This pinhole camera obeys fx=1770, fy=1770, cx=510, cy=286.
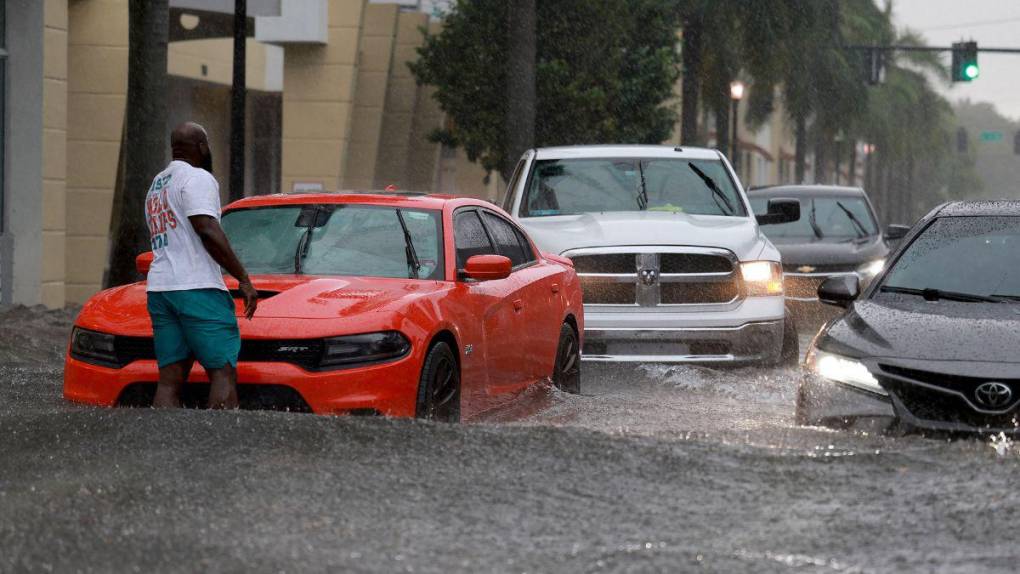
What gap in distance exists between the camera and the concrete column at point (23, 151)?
19.8 meters

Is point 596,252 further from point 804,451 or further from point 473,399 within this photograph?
point 804,451

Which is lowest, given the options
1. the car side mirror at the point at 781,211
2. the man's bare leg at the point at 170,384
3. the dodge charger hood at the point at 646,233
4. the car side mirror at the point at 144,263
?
the man's bare leg at the point at 170,384

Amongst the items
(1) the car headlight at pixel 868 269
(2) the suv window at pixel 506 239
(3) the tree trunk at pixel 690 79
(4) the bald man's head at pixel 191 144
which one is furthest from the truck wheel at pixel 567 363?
(3) the tree trunk at pixel 690 79

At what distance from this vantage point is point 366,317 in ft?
27.2

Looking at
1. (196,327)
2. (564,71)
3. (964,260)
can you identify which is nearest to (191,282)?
(196,327)

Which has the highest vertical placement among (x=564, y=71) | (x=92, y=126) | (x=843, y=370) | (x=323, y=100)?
(x=564, y=71)

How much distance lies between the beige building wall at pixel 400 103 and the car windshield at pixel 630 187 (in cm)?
2959

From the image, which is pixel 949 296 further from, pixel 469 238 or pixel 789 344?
pixel 789 344

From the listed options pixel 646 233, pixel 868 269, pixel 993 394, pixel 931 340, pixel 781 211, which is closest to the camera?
pixel 993 394

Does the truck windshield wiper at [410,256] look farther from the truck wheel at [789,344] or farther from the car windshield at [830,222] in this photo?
the car windshield at [830,222]

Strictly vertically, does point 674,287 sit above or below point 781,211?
below

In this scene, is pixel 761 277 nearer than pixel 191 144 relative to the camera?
No

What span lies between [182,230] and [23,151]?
12.3 meters

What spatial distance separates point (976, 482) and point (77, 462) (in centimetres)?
368
